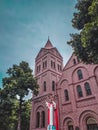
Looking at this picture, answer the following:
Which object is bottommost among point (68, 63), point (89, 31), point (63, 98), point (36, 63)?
point (63, 98)

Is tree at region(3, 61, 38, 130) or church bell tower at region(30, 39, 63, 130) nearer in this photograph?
tree at region(3, 61, 38, 130)

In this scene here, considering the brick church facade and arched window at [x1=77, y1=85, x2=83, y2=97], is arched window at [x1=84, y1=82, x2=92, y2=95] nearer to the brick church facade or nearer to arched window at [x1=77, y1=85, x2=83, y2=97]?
the brick church facade

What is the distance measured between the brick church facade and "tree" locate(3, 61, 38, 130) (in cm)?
391

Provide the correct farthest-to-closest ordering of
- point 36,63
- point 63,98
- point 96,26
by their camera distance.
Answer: point 36,63 < point 63,98 < point 96,26

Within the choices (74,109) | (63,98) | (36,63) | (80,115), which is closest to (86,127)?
(80,115)

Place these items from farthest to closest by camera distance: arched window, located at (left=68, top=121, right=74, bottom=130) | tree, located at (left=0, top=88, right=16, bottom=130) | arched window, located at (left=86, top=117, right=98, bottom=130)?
1. tree, located at (left=0, top=88, right=16, bottom=130)
2. arched window, located at (left=68, top=121, right=74, bottom=130)
3. arched window, located at (left=86, top=117, right=98, bottom=130)

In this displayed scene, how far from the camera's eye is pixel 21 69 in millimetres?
21812

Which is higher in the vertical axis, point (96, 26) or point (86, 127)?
point (96, 26)

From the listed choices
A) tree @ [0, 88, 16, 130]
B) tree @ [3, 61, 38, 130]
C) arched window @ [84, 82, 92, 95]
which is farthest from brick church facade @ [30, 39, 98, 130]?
tree @ [0, 88, 16, 130]

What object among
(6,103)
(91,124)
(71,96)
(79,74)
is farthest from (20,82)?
(91,124)

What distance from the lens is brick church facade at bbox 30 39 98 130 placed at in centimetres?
1711

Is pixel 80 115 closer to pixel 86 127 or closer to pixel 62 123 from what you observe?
pixel 86 127

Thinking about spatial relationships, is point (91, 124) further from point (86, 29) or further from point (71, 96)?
point (86, 29)

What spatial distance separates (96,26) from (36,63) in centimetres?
2372
